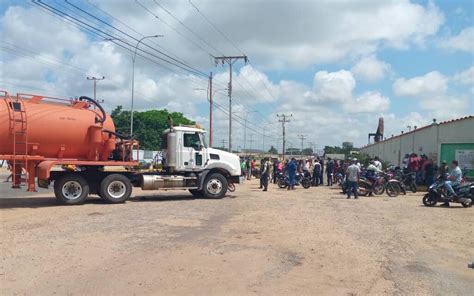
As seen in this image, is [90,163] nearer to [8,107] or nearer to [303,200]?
[8,107]

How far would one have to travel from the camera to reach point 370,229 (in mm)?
11742

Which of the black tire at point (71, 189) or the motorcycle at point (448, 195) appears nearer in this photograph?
the black tire at point (71, 189)

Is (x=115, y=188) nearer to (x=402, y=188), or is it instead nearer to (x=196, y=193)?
(x=196, y=193)

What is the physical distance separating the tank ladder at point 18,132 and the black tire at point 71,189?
51.0 inches

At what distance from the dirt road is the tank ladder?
1391 millimetres

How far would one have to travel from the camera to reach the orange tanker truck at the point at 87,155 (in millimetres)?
15070

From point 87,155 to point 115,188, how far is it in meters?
1.51

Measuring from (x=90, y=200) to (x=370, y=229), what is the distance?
1058cm

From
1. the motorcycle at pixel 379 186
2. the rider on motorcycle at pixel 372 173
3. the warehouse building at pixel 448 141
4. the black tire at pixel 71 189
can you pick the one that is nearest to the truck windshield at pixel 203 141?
the black tire at pixel 71 189

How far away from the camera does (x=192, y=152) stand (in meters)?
19.0

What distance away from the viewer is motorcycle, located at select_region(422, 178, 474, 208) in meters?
17.1

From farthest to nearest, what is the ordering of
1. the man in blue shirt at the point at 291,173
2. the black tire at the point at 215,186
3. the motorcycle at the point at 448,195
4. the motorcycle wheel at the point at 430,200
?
the man in blue shirt at the point at 291,173 → the black tire at the point at 215,186 → the motorcycle wheel at the point at 430,200 → the motorcycle at the point at 448,195

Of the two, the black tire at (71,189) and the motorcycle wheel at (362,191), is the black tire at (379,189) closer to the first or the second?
the motorcycle wheel at (362,191)

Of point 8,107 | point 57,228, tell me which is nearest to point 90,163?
point 8,107
